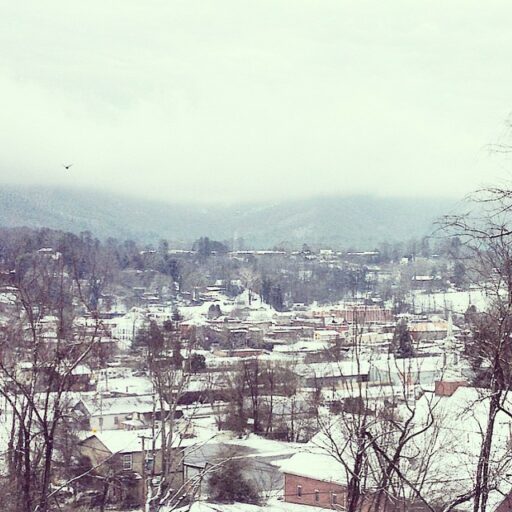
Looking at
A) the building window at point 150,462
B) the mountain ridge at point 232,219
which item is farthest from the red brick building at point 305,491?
the mountain ridge at point 232,219

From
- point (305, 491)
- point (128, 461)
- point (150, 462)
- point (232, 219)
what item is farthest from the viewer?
point (232, 219)

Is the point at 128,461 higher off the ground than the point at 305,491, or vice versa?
the point at 128,461

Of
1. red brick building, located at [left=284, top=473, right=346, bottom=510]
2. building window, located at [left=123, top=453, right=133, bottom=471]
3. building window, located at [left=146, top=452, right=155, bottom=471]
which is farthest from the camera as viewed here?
building window, located at [left=123, top=453, right=133, bottom=471]

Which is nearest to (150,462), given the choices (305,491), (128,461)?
(305,491)

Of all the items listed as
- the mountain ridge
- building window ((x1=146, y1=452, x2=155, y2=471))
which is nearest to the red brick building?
building window ((x1=146, y1=452, x2=155, y2=471))

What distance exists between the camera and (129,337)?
1443 inches

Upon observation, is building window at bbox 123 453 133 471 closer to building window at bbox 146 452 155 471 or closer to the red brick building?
building window at bbox 146 452 155 471

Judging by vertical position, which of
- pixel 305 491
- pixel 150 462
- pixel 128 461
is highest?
pixel 150 462

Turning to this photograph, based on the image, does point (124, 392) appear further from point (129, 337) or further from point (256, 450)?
point (129, 337)

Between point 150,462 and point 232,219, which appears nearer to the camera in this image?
point 150,462

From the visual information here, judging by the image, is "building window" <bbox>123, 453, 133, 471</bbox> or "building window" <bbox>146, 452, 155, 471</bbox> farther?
"building window" <bbox>123, 453, 133, 471</bbox>

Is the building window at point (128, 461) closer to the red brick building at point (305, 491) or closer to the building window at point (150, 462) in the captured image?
the building window at point (150, 462)

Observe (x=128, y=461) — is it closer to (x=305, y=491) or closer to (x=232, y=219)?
(x=305, y=491)

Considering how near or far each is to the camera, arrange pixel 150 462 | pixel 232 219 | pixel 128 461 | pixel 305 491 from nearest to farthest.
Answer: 1. pixel 150 462
2. pixel 305 491
3. pixel 128 461
4. pixel 232 219
